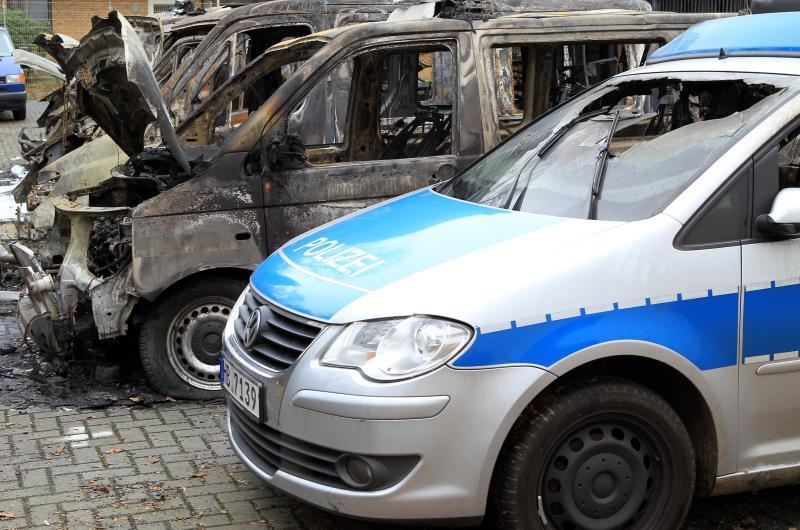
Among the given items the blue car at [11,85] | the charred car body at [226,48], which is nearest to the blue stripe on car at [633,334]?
the charred car body at [226,48]

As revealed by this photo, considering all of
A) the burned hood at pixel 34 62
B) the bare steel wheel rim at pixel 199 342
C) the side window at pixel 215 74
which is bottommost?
the bare steel wheel rim at pixel 199 342

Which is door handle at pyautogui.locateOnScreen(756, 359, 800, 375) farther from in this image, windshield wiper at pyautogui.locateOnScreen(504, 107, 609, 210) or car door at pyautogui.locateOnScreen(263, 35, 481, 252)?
car door at pyautogui.locateOnScreen(263, 35, 481, 252)

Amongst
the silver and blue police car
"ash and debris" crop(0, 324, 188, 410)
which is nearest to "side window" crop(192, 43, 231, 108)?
"ash and debris" crop(0, 324, 188, 410)

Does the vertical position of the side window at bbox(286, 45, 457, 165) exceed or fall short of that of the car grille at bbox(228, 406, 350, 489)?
it exceeds it

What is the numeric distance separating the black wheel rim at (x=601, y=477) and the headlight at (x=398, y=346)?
1.86ft

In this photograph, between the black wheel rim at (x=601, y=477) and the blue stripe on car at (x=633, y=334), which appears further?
the black wheel rim at (x=601, y=477)

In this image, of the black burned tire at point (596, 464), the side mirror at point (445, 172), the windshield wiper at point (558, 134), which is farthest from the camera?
the side mirror at point (445, 172)

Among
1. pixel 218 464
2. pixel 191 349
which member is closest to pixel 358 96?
pixel 191 349

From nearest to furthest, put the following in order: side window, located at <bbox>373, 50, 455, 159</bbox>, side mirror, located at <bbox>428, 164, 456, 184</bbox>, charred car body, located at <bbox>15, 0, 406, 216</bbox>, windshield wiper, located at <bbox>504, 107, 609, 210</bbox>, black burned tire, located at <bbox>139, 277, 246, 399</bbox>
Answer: windshield wiper, located at <bbox>504, 107, 609, 210</bbox> < black burned tire, located at <bbox>139, 277, 246, 399</bbox> < side mirror, located at <bbox>428, 164, 456, 184</bbox> < side window, located at <bbox>373, 50, 455, 159</bbox> < charred car body, located at <bbox>15, 0, 406, 216</bbox>

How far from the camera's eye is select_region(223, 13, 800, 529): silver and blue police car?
11.8 feet

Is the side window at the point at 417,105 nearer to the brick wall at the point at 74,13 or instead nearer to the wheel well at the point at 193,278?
the wheel well at the point at 193,278

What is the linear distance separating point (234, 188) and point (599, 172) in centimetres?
232

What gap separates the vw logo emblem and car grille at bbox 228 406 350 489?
295mm

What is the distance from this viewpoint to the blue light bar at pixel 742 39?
175 inches
